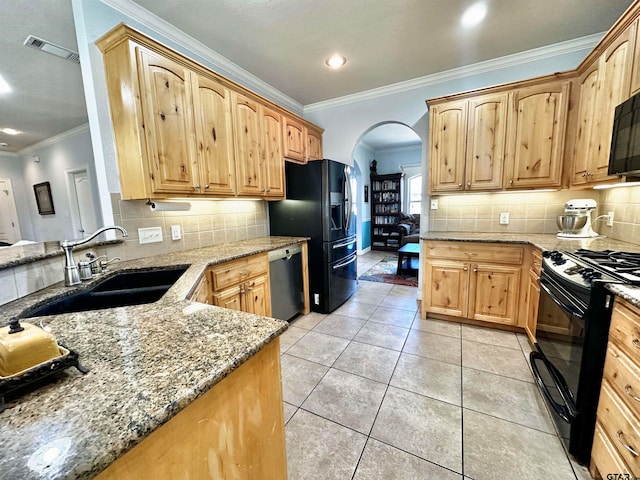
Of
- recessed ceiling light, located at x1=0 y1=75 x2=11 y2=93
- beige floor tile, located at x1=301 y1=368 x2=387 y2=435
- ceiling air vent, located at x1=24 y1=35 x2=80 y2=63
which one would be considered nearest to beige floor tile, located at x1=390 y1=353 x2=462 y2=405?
beige floor tile, located at x1=301 y1=368 x2=387 y2=435

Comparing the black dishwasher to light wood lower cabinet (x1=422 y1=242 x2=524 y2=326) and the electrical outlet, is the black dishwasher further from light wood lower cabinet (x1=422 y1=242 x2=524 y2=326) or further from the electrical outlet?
light wood lower cabinet (x1=422 y1=242 x2=524 y2=326)

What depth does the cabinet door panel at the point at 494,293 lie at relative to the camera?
2391 mm

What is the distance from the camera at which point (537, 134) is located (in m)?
2.36

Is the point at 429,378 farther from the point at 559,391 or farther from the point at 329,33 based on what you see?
the point at 329,33

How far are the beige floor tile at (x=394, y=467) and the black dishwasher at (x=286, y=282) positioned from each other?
4.78ft

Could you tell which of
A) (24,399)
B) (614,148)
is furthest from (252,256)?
(614,148)

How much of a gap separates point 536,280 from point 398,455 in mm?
1714

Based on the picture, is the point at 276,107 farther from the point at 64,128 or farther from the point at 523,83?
the point at 64,128

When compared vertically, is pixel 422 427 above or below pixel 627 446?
below

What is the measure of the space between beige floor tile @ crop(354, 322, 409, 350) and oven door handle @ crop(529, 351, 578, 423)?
93 centimetres

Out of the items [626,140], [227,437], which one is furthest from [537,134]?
[227,437]

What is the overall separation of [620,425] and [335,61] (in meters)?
3.11

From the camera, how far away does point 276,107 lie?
281 cm

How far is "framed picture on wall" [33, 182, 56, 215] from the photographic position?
5.01 m
